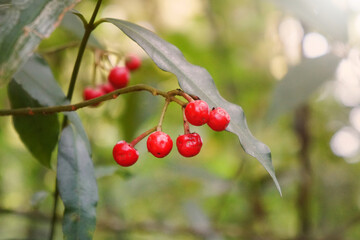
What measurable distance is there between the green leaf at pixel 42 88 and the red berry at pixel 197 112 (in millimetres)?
298

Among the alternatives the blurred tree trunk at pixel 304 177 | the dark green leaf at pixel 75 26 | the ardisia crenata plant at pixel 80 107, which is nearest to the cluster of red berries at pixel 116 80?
the dark green leaf at pixel 75 26

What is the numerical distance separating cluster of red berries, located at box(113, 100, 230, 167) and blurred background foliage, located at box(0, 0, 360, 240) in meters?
0.55

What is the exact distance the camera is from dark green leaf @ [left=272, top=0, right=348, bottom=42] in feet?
4.65

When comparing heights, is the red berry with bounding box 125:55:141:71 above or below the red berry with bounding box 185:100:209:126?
above

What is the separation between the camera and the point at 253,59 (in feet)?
9.08

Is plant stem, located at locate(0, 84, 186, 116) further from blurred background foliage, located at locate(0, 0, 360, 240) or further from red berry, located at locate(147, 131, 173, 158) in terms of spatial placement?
blurred background foliage, located at locate(0, 0, 360, 240)

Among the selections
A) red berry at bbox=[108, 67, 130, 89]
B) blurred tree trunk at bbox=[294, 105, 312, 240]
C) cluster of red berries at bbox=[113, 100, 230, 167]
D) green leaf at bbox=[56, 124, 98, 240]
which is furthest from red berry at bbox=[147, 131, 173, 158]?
blurred tree trunk at bbox=[294, 105, 312, 240]

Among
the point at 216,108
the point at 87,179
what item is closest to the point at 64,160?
the point at 87,179

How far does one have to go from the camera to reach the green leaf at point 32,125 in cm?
87

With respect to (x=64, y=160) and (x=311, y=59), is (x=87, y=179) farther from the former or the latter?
(x=311, y=59)

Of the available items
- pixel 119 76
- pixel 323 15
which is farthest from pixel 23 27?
pixel 323 15

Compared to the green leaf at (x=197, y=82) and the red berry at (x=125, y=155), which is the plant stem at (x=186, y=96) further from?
the red berry at (x=125, y=155)

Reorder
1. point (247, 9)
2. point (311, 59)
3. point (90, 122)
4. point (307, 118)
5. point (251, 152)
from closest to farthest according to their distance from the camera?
point (251, 152) → point (311, 59) → point (307, 118) → point (90, 122) → point (247, 9)

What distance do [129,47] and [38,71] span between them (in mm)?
1781
